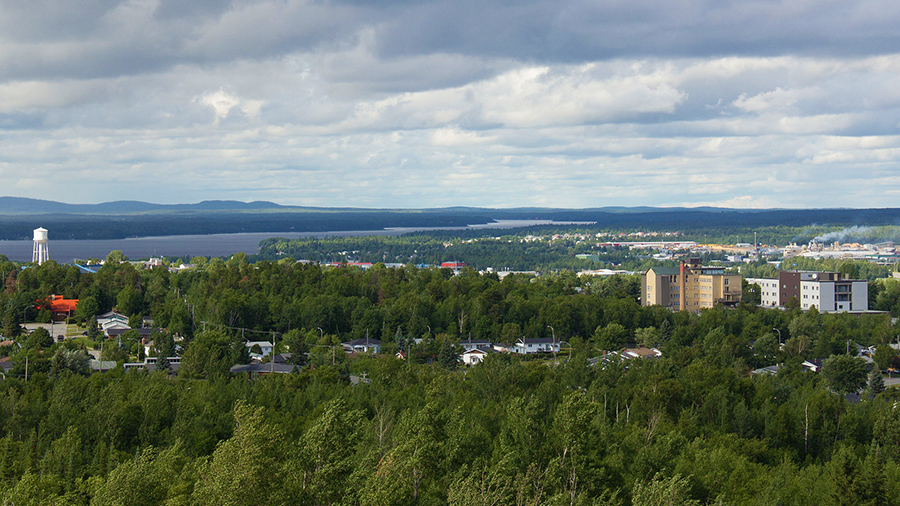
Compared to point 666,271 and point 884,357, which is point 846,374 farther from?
point 666,271

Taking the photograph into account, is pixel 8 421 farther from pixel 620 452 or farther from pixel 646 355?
pixel 646 355

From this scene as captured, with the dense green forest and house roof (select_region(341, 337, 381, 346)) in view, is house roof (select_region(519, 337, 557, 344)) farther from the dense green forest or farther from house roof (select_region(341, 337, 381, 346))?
house roof (select_region(341, 337, 381, 346))

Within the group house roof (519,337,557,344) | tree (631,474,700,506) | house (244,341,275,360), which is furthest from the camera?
house roof (519,337,557,344)

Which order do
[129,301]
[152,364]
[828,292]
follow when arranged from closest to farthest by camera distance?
[152,364] < [129,301] < [828,292]

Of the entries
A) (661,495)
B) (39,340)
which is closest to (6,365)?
(39,340)

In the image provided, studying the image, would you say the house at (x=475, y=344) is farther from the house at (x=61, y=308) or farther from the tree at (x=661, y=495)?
the tree at (x=661, y=495)

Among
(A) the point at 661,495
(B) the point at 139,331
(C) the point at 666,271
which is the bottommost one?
(B) the point at 139,331

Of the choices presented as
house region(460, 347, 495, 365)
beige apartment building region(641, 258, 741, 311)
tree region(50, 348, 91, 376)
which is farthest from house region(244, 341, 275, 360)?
beige apartment building region(641, 258, 741, 311)
